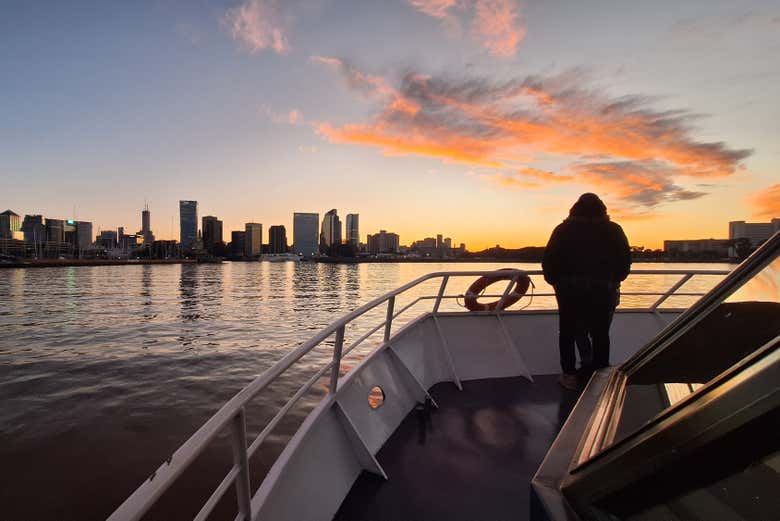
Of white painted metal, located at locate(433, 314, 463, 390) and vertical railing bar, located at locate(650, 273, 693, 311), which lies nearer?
white painted metal, located at locate(433, 314, 463, 390)

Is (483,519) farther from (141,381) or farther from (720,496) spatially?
(141,381)

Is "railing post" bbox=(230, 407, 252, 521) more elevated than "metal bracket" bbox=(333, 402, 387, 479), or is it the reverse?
"railing post" bbox=(230, 407, 252, 521)

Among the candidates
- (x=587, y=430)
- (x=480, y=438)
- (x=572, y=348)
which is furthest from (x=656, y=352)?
(x=572, y=348)

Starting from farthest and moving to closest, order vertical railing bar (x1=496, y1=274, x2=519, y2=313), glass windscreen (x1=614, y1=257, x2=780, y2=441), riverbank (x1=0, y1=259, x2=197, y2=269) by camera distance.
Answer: riverbank (x1=0, y1=259, x2=197, y2=269), vertical railing bar (x1=496, y1=274, x2=519, y2=313), glass windscreen (x1=614, y1=257, x2=780, y2=441)

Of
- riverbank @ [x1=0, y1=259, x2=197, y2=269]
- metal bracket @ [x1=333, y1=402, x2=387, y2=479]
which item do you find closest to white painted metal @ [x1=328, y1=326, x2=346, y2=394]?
metal bracket @ [x1=333, y1=402, x2=387, y2=479]

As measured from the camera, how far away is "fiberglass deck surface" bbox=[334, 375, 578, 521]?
2.47 m

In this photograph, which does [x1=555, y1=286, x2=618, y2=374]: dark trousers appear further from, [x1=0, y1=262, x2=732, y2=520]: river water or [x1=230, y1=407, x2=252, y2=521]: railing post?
[x1=0, y1=262, x2=732, y2=520]: river water

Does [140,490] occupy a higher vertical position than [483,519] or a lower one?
higher

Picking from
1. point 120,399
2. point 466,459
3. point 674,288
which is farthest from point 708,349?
point 120,399

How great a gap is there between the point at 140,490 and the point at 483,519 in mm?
2105

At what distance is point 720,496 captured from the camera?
2.61 ft

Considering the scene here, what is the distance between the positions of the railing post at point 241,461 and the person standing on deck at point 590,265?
3.17 m

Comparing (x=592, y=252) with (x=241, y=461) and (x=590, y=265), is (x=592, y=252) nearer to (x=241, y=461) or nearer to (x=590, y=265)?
(x=590, y=265)

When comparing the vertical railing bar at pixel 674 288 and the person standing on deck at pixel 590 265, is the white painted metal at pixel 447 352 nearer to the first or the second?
the person standing on deck at pixel 590 265
